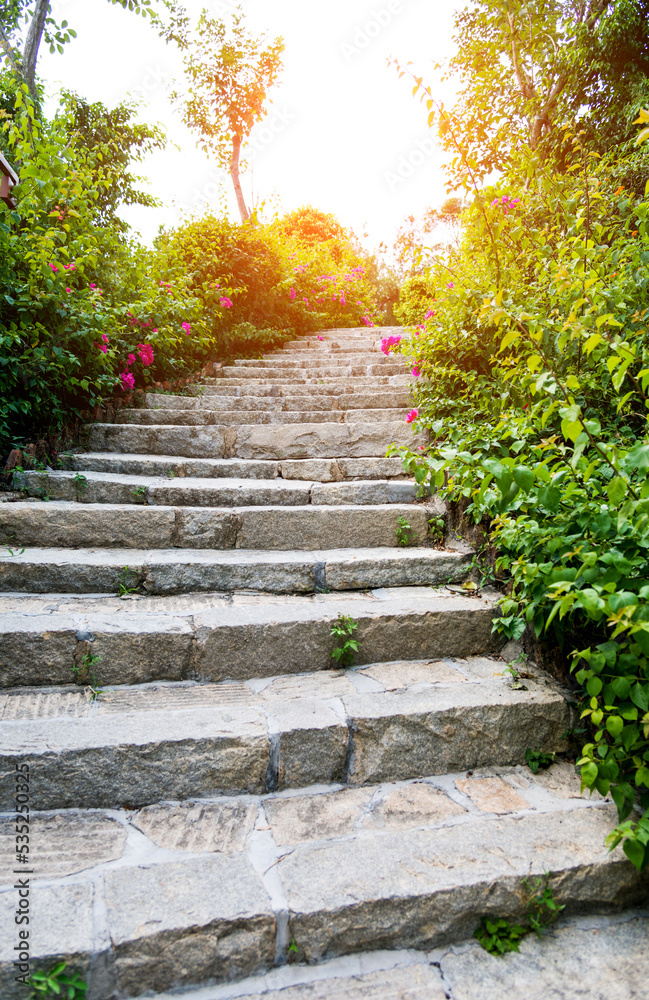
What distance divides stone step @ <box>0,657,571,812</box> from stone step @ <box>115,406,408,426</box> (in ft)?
8.21

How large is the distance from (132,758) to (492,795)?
1083mm

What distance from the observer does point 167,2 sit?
872 cm

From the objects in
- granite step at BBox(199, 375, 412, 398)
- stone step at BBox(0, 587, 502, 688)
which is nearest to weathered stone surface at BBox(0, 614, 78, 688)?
stone step at BBox(0, 587, 502, 688)

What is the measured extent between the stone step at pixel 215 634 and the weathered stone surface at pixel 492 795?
0.54m

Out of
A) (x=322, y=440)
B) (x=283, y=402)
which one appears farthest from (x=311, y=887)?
(x=283, y=402)

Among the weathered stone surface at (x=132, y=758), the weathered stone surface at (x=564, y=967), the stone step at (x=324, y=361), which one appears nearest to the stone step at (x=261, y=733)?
the weathered stone surface at (x=132, y=758)

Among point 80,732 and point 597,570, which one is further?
point 80,732

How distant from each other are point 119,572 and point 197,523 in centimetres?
47

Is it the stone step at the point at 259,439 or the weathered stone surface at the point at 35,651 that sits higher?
the stone step at the point at 259,439

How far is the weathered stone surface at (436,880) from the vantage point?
126 centimetres

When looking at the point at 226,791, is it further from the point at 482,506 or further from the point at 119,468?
the point at 119,468

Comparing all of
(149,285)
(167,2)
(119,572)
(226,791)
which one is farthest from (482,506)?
(167,2)

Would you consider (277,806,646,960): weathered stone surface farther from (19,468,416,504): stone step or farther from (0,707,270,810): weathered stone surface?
(19,468,416,504): stone step

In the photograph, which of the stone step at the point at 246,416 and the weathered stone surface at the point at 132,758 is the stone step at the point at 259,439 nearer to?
the stone step at the point at 246,416
